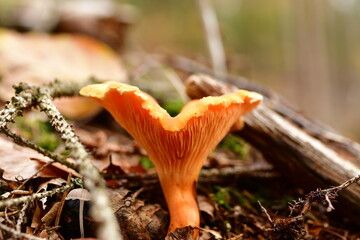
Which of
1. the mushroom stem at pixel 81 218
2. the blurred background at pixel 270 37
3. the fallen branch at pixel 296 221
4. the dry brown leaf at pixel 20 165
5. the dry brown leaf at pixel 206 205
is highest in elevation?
the blurred background at pixel 270 37

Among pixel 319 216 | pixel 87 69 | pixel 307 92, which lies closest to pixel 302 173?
pixel 319 216

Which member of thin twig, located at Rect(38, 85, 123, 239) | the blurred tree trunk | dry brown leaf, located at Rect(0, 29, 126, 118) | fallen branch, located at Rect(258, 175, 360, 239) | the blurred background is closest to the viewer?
thin twig, located at Rect(38, 85, 123, 239)

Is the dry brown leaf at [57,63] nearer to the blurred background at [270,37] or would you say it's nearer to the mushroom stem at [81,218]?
the mushroom stem at [81,218]

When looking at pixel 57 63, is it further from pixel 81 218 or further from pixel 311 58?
pixel 311 58

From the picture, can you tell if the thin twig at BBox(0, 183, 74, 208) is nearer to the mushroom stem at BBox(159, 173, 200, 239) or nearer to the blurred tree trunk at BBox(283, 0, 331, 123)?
the mushroom stem at BBox(159, 173, 200, 239)

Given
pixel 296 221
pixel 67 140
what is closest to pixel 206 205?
pixel 296 221

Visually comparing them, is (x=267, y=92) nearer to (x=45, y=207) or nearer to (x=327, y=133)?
(x=327, y=133)

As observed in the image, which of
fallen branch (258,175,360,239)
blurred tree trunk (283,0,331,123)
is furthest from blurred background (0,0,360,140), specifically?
fallen branch (258,175,360,239)

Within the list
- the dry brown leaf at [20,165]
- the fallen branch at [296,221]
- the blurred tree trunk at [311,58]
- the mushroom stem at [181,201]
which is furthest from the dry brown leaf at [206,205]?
the blurred tree trunk at [311,58]
